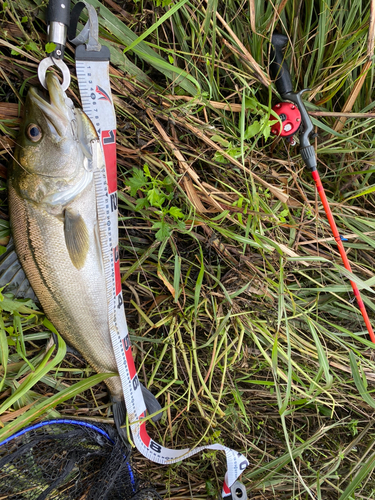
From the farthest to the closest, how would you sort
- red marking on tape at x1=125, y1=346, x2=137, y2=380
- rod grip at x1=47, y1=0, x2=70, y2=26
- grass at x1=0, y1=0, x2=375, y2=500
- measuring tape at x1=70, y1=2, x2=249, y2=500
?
red marking on tape at x1=125, y1=346, x2=137, y2=380
grass at x1=0, y1=0, x2=375, y2=500
measuring tape at x1=70, y1=2, x2=249, y2=500
rod grip at x1=47, y1=0, x2=70, y2=26

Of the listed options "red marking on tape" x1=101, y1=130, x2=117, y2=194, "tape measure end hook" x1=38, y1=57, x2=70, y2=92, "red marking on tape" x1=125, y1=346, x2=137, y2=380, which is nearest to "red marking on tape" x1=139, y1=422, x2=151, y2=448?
"red marking on tape" x1=125, y1=346, x2=137, y2=380

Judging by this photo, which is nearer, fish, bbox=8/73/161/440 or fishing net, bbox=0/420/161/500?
fish, bbox=8/73/161/440

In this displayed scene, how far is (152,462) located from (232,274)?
140 centimetres

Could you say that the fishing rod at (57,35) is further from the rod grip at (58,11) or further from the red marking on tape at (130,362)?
the red marking on tape at (130,362)

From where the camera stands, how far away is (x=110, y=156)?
5.70 feet

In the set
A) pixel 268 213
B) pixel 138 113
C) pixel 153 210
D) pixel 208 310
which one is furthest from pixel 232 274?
pixel 138 113

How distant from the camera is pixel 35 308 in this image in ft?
6.06

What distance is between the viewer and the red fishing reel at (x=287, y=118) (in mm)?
1846

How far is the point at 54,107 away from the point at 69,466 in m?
1.96

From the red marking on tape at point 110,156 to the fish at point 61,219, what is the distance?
7 centimetres

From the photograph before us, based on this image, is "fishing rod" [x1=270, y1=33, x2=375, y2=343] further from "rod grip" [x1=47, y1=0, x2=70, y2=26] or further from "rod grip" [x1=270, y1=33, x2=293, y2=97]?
"rod grip" [x1=47, y1=0, x2=70, y2=26]

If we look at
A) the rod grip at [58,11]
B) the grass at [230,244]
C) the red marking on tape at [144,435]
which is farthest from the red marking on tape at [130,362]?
the rod grip at [58,11]

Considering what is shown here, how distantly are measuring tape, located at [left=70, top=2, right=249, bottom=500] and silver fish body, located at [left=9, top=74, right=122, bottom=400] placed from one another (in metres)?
0.05

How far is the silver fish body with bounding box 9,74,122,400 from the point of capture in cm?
153
